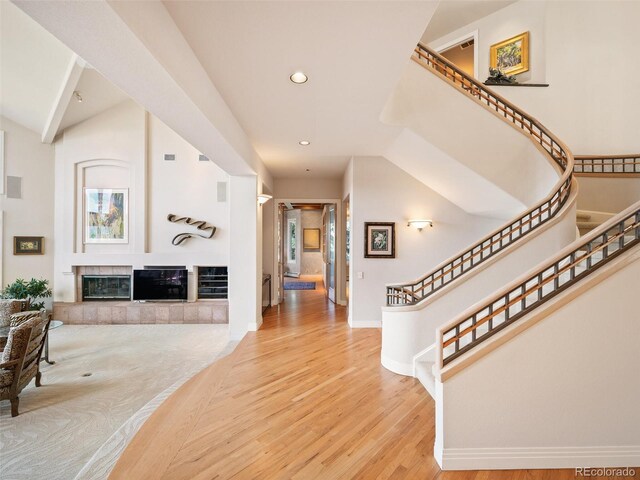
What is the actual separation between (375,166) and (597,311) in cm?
379

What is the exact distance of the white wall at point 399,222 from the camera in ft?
16.5

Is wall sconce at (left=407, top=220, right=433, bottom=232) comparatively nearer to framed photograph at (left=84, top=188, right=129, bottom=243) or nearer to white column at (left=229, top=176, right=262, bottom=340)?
white column at (left=229, top=176, right=262, bottom=340)

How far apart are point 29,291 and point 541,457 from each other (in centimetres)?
874

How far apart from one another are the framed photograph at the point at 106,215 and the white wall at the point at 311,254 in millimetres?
7423

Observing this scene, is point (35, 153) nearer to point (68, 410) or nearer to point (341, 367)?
point (68, 410)

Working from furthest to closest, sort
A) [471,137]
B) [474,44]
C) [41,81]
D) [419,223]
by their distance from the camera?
[474,44], [41,81], [419,223], [471,137]

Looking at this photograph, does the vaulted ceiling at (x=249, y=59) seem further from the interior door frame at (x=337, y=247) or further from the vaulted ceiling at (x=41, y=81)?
the interior door frame at (x=337, y=247)

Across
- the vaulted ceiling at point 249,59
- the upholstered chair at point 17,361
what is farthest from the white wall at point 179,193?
the upholstered chair at point 17,361

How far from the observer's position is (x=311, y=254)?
12789 mm

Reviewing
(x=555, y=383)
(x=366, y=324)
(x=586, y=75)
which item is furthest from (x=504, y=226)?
(x=586, y=75)

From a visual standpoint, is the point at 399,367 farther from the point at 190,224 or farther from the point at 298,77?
the point at 190,224

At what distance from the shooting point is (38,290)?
5.85 meters

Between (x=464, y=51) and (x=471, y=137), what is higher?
(x=464, y=51)

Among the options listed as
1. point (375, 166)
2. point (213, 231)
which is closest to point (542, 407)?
point (375, 166)
